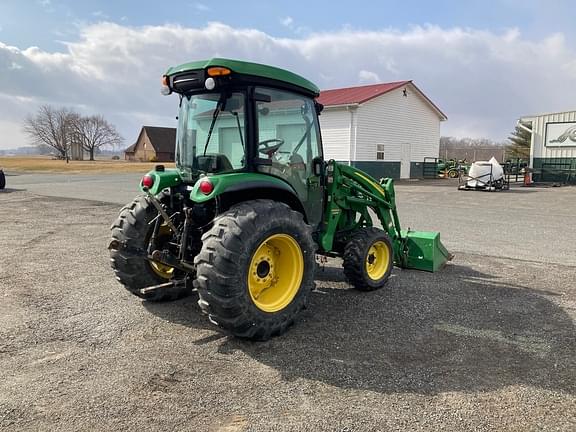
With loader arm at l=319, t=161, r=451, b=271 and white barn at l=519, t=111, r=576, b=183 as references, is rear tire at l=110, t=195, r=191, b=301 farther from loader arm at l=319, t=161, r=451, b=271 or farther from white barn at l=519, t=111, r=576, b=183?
white barn at l=519, t=111, r=576, b=183

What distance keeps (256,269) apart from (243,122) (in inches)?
54.5

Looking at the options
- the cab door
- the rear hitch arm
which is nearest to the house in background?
the cab door

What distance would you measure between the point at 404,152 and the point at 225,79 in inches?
1030

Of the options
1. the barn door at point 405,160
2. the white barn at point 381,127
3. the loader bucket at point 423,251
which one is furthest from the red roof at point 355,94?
the loader bucket at point 423,251

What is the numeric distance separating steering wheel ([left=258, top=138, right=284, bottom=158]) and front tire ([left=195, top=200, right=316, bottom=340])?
634 millimetres

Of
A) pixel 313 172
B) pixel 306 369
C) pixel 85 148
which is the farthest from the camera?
pixel 85 148

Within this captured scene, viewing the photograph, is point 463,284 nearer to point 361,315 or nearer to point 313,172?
point 361,315

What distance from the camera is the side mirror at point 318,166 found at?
5268mm

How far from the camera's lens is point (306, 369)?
12.1 ft

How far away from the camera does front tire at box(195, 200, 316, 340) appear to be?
3.76m

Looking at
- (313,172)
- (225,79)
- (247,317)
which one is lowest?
(247,317)

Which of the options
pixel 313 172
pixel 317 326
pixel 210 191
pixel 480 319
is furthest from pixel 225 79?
pixel 480 319

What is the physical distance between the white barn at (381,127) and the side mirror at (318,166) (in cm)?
2045

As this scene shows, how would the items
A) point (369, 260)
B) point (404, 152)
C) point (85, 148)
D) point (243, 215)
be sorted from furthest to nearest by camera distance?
point (85, 148) → point (404, 152) → point (369, 260) → point (243, 215)
